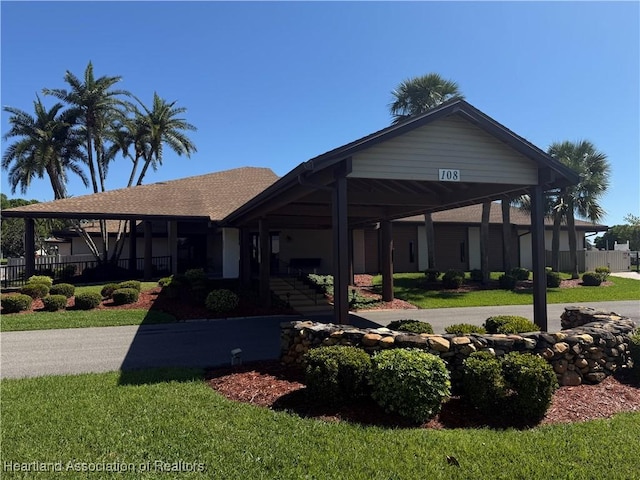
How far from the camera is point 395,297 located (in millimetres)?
17344

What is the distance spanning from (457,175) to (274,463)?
6.53 m

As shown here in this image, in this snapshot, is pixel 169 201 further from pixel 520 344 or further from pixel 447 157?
pixel 520 344

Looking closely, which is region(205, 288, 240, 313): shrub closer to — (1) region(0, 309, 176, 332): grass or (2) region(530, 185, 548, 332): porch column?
(1) region(0, 309, 176, 332): grass

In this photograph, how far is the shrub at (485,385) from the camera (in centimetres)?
480

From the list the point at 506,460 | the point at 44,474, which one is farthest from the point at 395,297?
the point at 44,474

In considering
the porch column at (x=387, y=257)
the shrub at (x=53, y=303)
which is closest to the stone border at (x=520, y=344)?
the porch column at (x=387, y=257)

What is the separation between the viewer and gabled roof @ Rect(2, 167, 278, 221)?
1839 centimetres

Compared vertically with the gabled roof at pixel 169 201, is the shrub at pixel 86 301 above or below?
below

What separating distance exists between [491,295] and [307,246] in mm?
9056

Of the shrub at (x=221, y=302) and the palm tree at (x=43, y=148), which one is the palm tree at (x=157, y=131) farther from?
the shrub at (x=221, y=302)

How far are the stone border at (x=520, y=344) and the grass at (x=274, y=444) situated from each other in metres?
1.18

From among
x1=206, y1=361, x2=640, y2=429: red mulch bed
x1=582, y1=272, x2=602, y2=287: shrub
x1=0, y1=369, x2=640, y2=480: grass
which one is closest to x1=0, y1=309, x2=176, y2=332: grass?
x1=206, y1=361, x2=640, y2=429: red mulch bed

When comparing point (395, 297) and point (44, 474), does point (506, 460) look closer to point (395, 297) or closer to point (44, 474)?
point (44, 474)

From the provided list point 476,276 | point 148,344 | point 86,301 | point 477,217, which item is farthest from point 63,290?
point 477,217
